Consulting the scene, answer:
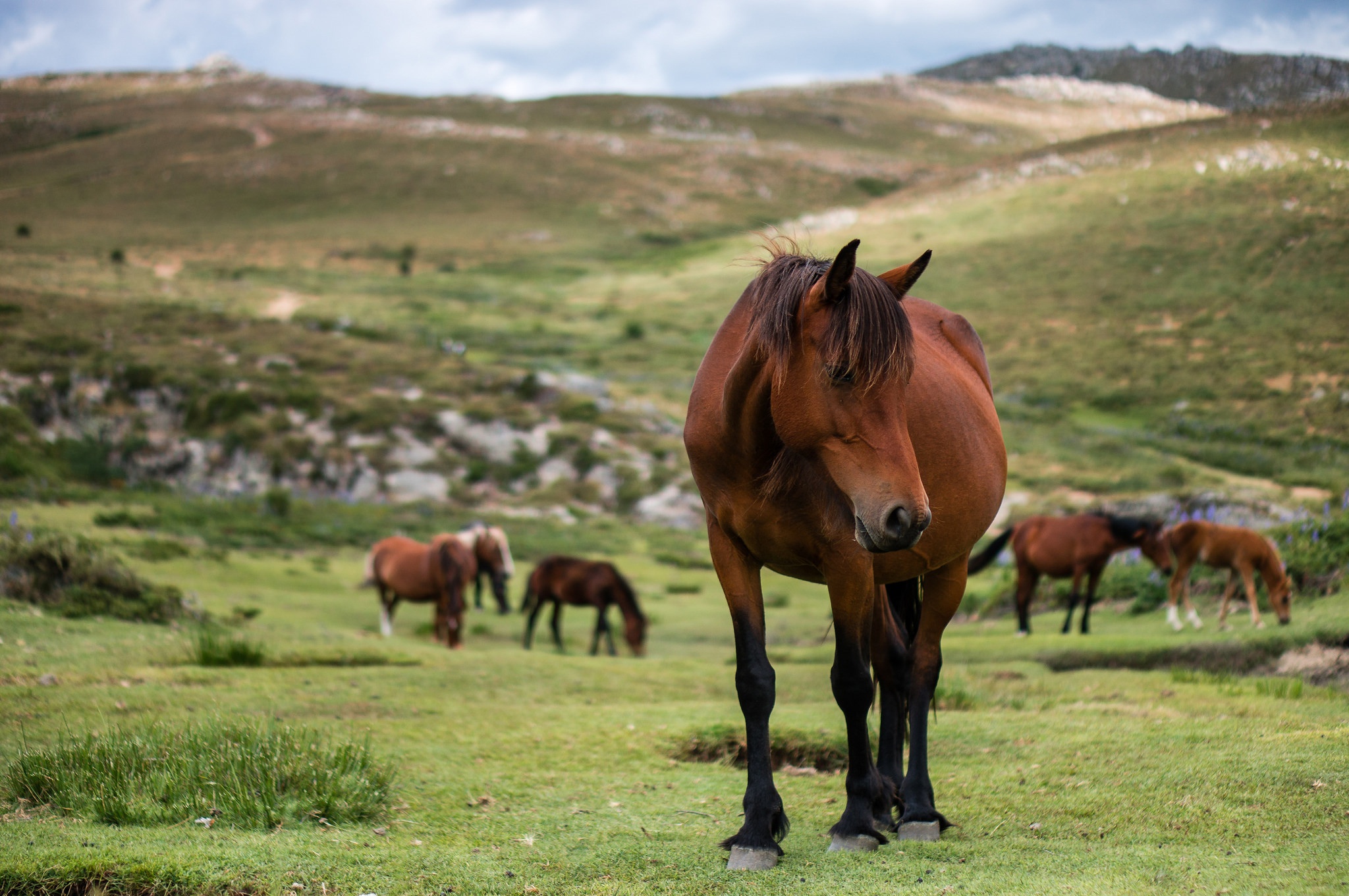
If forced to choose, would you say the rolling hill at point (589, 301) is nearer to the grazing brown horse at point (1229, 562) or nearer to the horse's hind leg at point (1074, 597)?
the grazing brown horse at point (1229, 562)

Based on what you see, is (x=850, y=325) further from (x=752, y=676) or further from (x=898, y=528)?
(x=752, y=676)

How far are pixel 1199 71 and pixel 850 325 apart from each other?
24.9m

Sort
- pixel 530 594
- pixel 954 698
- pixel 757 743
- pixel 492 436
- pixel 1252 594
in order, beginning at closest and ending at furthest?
pixel 757 743, pixel 954 698, pixel 1252 594, pixel 530 594, pixel 492 436

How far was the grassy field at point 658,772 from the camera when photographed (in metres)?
3.75

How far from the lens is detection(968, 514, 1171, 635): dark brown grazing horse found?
12555 millimetres

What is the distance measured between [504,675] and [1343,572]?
344 inches

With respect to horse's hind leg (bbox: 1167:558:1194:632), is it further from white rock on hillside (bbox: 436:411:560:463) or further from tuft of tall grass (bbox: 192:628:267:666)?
white rock on hillside (bbox: 436:411:560:463)

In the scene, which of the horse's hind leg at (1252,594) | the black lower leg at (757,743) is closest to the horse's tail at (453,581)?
the horse's hind leg at (1252,594)

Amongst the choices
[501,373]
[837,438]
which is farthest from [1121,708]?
[501,373]

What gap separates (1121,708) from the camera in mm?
7160

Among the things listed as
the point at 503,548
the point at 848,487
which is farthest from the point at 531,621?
the point at 848,487

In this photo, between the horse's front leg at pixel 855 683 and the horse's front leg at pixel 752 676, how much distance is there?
308 millimetres

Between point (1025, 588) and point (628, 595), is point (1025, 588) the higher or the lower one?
the higher one

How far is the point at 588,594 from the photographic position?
49.1 feet
